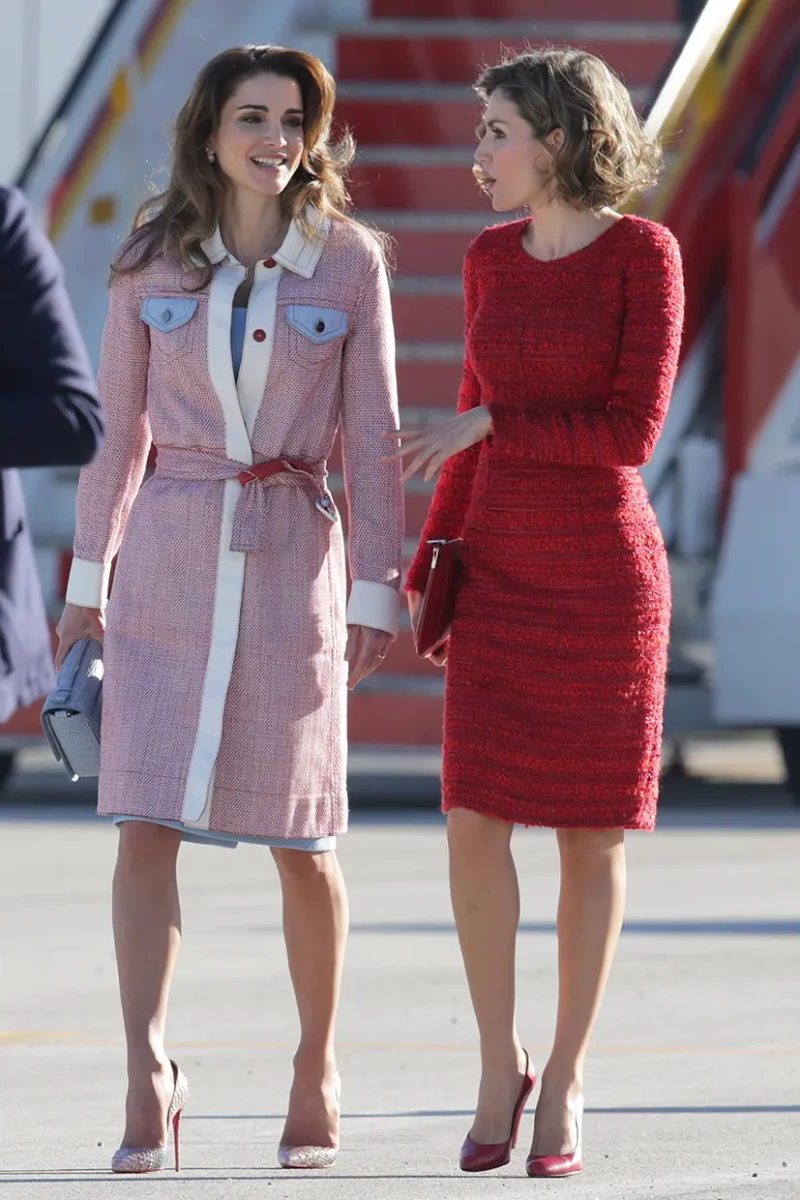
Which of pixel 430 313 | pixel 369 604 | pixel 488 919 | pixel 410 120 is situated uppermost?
pixel 369 604

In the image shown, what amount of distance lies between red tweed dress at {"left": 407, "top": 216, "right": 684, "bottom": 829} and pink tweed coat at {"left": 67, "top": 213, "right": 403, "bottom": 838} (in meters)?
0.22

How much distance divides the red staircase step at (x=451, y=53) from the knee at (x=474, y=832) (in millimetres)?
6878

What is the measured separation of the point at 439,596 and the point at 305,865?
1.60 ft

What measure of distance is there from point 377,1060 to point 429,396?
17.6 ft

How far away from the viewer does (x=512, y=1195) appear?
432cm

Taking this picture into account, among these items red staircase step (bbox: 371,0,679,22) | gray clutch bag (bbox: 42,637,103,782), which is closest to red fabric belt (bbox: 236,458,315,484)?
gray clutch bag (bbox: 42,637,103,782)

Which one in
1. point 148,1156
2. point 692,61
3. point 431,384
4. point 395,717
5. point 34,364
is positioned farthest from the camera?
point 431,384

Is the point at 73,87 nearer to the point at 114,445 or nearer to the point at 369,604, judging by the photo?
the point at 114,445

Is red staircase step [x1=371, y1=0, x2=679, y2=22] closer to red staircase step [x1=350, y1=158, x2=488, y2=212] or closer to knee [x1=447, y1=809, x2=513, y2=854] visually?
red staircase step [x1=350, y1=158, x2=488, y2=212]

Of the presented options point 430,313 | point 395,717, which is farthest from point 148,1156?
point 430,313

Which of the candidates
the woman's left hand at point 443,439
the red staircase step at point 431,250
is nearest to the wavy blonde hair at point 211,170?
the woman's left hand at point 443,439

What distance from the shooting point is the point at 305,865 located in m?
4.68

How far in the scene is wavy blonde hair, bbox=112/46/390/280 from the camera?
469cm

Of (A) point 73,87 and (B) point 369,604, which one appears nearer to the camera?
(B) point 369,604
